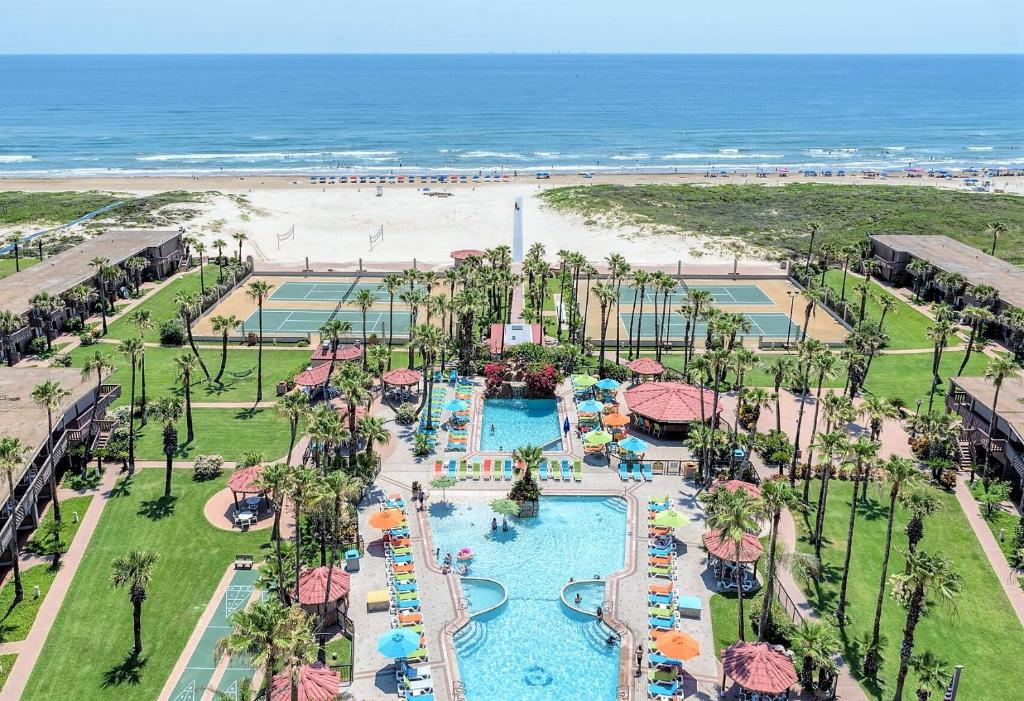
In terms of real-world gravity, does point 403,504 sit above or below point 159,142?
below

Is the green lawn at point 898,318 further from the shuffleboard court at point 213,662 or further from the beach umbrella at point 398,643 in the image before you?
the shuffleboard court at point 213,662

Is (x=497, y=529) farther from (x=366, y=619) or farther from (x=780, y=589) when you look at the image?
(x=780, y=589)

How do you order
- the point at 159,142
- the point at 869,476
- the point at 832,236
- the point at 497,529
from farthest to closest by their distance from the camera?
1. the point at 159,142
2. the point at 832,236
3. the point at 869,476
4. the point at 497,529

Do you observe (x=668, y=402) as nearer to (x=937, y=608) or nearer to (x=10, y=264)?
(x=937, y=608)

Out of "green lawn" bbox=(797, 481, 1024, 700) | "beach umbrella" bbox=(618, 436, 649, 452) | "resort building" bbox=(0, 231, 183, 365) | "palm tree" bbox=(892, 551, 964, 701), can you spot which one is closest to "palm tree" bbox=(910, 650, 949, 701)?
"palm tree" bbox=(892, 551, 964, 701)

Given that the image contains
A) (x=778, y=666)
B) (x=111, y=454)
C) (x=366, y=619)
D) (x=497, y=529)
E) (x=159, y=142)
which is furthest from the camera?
(x=159, y=142)

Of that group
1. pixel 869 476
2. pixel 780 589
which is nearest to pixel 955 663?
pixel 780 589

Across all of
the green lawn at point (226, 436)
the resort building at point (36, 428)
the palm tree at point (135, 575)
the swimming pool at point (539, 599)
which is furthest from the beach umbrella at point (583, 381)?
the palm tree at point (135, 575)
